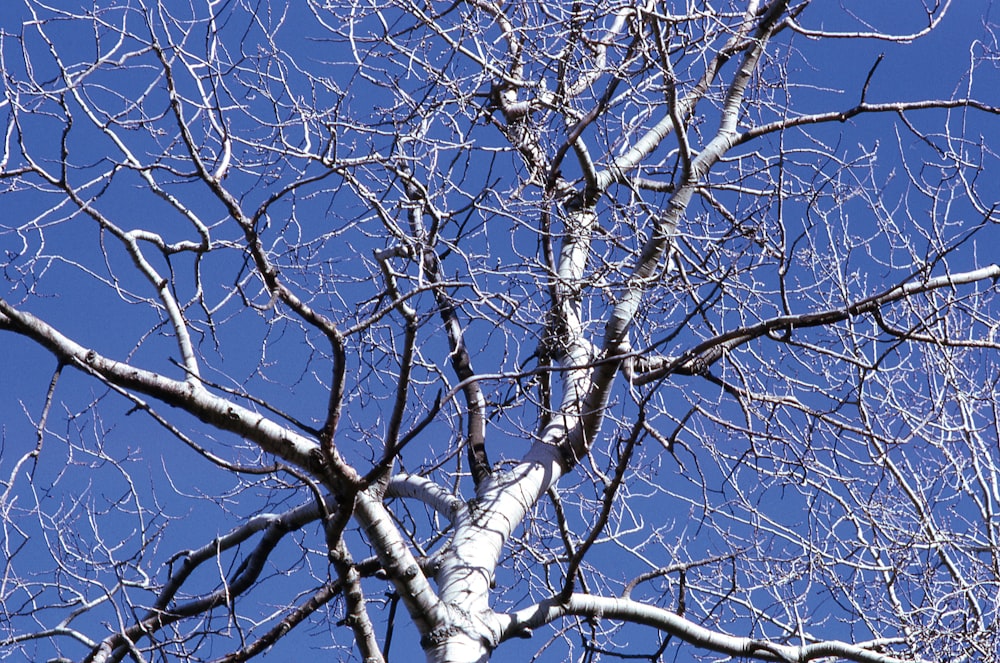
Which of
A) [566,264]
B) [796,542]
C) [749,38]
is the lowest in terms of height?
[796,542]

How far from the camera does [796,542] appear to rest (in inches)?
231

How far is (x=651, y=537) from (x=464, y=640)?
2375 millimetres

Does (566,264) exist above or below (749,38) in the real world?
below

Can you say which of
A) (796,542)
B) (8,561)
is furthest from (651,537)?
(8,561)

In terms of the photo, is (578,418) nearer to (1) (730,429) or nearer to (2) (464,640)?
(1) (730,429)

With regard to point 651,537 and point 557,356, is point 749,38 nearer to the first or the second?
point 557,356

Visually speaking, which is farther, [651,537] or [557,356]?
[651,537]

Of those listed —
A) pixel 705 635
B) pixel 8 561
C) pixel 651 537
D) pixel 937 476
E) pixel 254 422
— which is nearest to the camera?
pixel 254 422

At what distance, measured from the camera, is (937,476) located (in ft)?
23.1

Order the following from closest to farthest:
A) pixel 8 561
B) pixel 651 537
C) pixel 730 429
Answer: pixel 8 561 → pixel 730 429 → pixel 651 537

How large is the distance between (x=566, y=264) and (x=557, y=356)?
60 centimetres

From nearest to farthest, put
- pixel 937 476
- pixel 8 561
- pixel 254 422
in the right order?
1. pixel 254 422
2. pixel 8 561
3. pixel 937 476

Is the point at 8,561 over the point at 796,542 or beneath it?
A: beneath

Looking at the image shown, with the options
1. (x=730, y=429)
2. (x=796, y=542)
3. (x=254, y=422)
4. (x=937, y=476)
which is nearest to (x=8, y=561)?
Answer: (x=254, y=422)
